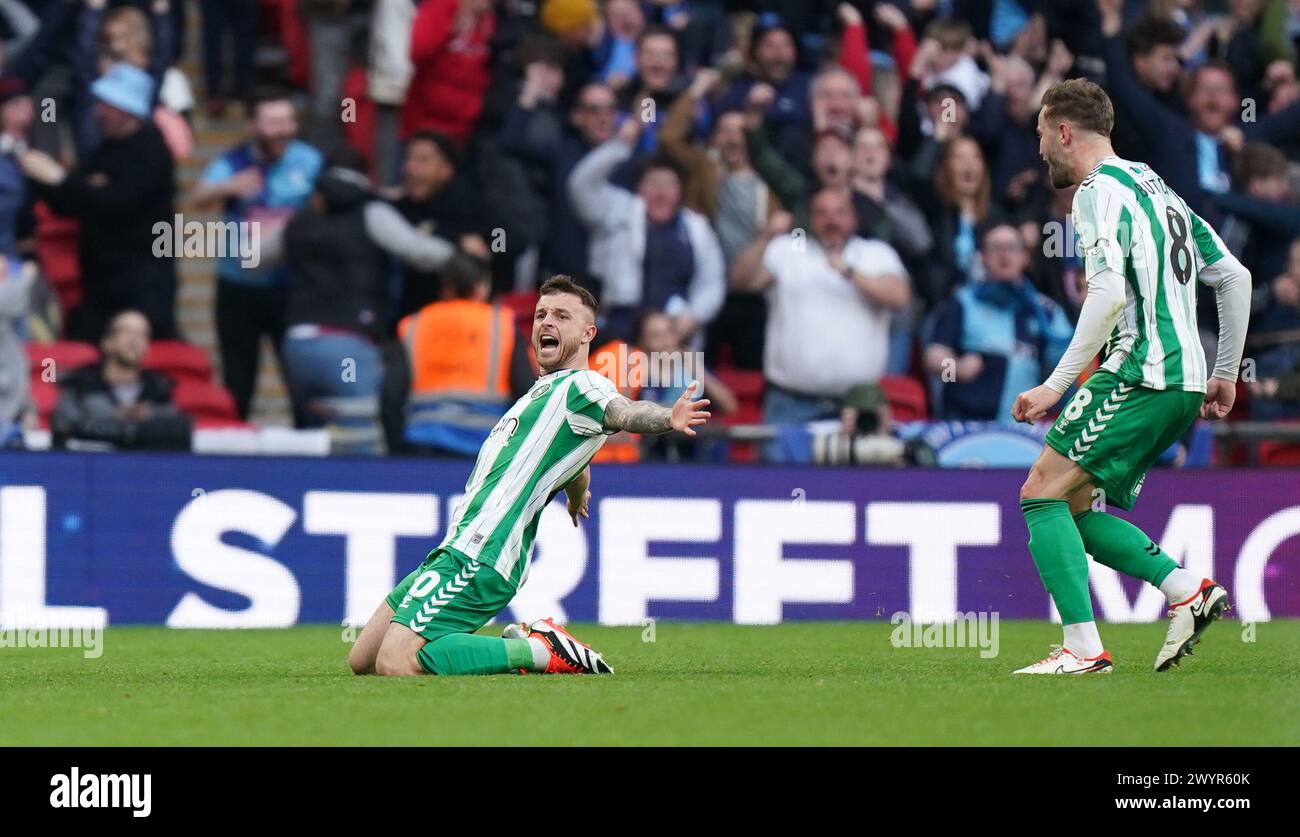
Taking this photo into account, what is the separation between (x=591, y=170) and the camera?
45.1 ft

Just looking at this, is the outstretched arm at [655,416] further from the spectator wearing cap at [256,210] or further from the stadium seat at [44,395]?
the stadium seat at [44,395]

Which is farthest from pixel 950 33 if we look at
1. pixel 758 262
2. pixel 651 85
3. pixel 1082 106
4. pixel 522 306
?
pixel 1082 106

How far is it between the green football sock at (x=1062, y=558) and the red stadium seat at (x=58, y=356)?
689cm

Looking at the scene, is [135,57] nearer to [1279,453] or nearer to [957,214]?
[957,214]

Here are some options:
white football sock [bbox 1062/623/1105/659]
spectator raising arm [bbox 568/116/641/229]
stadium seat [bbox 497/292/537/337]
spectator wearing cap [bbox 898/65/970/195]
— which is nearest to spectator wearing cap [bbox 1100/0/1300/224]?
spectator wearing cap [bbox 898/65/970/195]

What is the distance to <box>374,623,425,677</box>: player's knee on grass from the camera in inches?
323

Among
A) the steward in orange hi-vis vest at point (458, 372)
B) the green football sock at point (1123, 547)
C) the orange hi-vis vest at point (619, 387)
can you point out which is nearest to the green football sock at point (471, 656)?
the green football sock at point (1123, 547)

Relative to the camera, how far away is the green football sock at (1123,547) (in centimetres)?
804

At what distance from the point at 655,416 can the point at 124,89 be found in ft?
23.5

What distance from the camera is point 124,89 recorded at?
1353cm

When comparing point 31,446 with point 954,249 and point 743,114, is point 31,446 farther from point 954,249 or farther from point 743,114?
point 954,249

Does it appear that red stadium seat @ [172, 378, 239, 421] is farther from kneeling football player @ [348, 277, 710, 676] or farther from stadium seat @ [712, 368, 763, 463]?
kneeling football player @ [348, 277, 710, 676]

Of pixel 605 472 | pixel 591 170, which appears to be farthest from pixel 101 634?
pixel 591 170

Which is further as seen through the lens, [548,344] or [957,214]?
[957,214]
